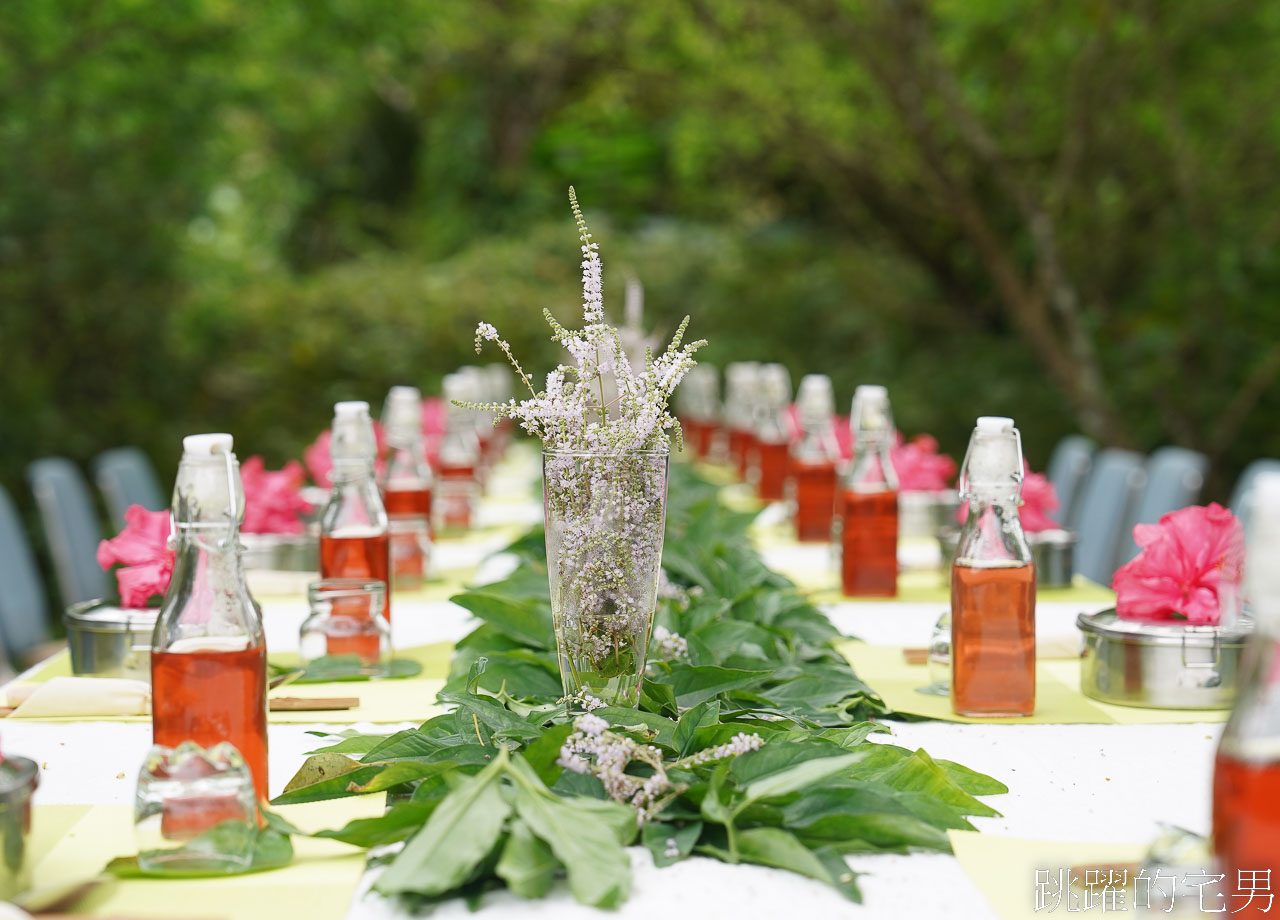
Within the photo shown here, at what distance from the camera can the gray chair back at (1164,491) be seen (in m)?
3.51

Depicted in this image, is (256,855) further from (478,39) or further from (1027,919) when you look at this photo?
(478,39)

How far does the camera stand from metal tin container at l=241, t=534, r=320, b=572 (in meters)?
2.37

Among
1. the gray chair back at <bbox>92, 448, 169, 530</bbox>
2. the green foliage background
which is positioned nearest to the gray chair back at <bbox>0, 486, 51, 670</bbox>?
the gray chair back at <bbox>92, 448, 169, 530</bbox>

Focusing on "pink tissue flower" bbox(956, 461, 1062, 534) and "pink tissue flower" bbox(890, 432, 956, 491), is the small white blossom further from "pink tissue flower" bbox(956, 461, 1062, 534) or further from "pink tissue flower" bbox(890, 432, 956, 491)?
"pink tissue flower" bbox(890, 432, 956, 491)

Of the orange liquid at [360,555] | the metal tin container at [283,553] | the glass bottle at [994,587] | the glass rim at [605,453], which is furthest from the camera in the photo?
→ the metal tin container at [283,553]

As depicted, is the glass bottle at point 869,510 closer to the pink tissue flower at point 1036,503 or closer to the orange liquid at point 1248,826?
the pink tissue flower at point 1036,503

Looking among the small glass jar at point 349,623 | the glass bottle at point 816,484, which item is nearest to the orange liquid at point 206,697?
the small glass jar at point 349,623

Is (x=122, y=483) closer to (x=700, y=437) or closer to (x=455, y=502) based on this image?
(x=455, y=502)

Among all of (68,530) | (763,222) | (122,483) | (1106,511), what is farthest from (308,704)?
(763,222)

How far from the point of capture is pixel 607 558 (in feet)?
4.23

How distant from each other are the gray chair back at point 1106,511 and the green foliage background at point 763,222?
8.34ft

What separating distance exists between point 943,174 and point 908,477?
12.5ft

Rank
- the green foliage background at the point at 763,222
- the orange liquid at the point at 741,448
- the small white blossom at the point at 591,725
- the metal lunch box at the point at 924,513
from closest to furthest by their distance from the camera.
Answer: the small white blossom at the point at 591,725, the metal lunch box at the point at 924,513, the orange liquid at the point at 741,448, the green foliage background at the point at 763,222

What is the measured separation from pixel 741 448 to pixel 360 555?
2554 millimetres
